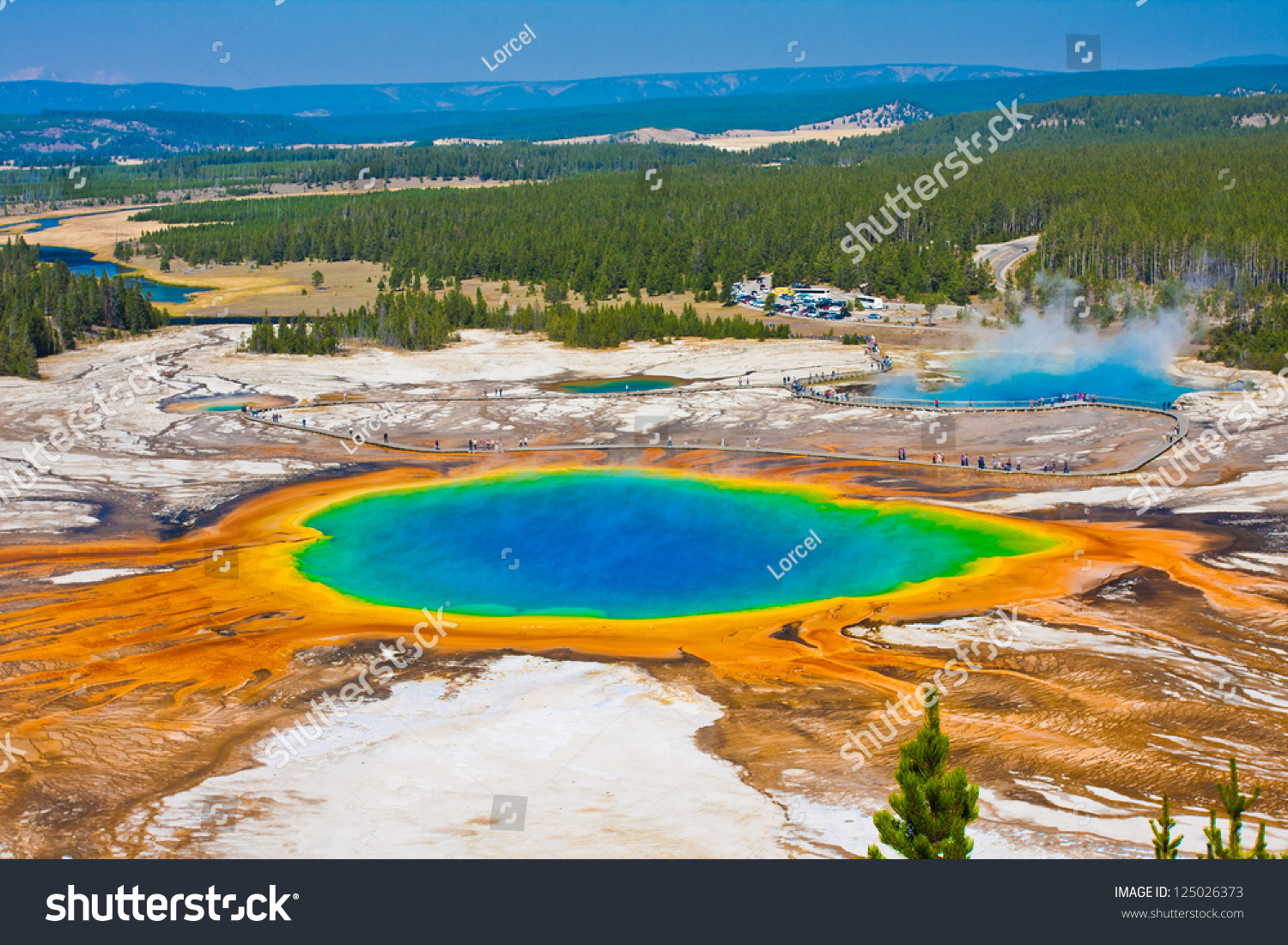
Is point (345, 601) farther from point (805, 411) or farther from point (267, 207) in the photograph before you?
point (267, 207)

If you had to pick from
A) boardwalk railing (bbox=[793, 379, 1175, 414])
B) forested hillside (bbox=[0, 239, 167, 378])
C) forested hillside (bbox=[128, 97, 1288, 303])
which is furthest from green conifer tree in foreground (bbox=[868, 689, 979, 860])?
forested hillside (bbox=[128, 97, 1288, 303])

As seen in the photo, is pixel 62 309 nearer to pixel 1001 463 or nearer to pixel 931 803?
pixel 1001 463

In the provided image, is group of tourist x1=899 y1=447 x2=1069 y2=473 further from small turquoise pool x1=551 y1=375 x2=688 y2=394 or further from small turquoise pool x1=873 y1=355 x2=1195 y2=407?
small turquoise pool x1=551 y1=375 x2=688 y2=394

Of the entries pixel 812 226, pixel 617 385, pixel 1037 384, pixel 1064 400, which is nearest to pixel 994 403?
pixel 1064 400

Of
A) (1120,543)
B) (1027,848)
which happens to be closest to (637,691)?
(1027,848)

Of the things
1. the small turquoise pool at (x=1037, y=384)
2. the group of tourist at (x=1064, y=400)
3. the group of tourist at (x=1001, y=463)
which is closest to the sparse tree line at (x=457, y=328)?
the small turquoise pool at (x=1037, y=384)

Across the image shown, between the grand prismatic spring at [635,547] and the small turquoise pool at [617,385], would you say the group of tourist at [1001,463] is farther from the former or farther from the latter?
the small turquoise pool at [617,385]
